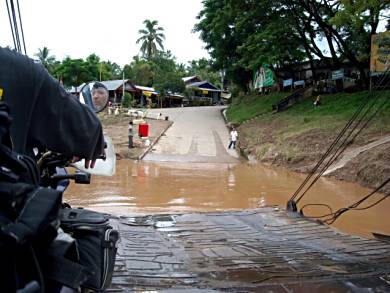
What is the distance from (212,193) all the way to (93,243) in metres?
10.9

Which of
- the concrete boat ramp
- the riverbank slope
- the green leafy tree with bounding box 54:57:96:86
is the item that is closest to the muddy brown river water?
the riverbank slope

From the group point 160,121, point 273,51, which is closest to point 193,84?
point 160,121

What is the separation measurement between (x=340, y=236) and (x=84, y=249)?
16.0 feet

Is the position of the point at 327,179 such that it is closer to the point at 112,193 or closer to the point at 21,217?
the point at 112,193

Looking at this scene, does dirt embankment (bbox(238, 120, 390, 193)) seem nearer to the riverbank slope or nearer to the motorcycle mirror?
the riverbank slope

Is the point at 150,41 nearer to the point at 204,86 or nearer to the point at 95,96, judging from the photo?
the point at 204,86

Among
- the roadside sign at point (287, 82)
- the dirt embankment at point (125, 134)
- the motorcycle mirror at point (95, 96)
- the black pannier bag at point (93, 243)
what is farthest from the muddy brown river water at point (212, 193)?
the roadside sign at point (287, 82)

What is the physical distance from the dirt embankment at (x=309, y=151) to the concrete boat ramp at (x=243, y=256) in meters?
7.79

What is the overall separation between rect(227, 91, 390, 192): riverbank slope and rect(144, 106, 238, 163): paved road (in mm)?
1203

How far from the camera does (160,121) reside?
33375 millimetres

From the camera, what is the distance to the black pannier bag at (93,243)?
177 centimetres

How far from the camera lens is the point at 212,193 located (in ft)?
41.5

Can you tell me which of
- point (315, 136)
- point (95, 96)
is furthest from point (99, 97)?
point (315, 136)

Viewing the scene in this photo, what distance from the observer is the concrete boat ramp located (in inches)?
152
